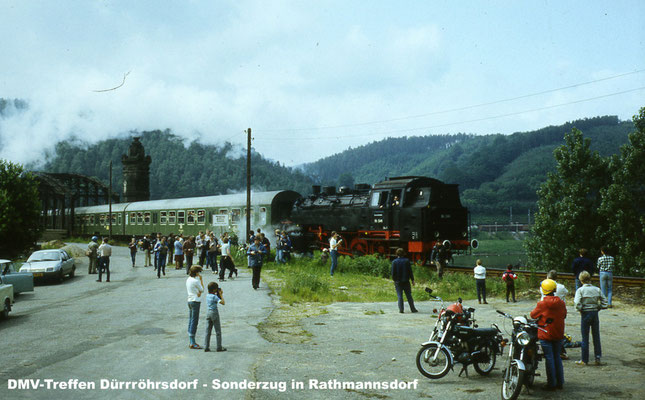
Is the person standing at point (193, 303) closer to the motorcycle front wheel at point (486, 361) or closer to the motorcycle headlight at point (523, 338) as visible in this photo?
the motorcycle front wheel at point (486, 361)

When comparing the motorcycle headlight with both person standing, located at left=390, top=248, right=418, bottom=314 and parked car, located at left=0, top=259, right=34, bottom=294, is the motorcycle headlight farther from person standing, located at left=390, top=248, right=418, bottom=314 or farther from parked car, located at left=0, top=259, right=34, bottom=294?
parked car, located at left=0, top=259, right=34, bottom=294

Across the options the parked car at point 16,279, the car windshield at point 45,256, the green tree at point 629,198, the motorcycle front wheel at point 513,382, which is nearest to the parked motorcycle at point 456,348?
the motorcycle front wheel at point 513,382

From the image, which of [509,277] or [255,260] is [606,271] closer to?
[509,277]

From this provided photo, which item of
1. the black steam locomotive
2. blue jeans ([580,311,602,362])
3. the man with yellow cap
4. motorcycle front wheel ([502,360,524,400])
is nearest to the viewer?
motorcycle front wheel ([502,360,524,400])

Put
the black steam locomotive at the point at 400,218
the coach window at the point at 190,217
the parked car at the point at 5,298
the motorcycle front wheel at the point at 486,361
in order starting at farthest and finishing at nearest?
the coach window at the point at 190,217, the black steam locomotive at the point at 400,218, the parked car at the point at 5,298, the motorcycle front wheel at the point at 486,361

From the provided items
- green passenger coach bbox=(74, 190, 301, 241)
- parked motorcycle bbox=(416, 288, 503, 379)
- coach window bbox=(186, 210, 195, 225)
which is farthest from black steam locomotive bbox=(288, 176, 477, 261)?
parked motorcycle bbox=(416, 288, 503, 379)

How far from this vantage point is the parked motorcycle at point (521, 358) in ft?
23.3

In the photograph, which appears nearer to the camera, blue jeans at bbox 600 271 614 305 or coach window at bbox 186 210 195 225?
blue jeans at bbox 600 271 614 305

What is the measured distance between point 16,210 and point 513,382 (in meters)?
32.1

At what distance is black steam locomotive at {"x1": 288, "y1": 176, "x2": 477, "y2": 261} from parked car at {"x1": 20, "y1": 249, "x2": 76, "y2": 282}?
12.8 m

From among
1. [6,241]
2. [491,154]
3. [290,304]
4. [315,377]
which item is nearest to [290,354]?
[315,377]

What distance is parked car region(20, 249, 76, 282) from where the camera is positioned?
21.8 metres

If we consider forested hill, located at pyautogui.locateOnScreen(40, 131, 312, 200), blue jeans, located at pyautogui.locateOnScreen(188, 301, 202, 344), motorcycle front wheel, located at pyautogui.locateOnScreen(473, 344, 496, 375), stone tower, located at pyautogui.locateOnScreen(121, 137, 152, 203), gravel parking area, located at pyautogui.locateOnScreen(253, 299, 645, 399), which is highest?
forested hill, located at pyautogui.locateOnScreen(40, 131, 312, 200)

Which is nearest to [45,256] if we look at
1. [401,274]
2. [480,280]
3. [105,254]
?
[105,254]
